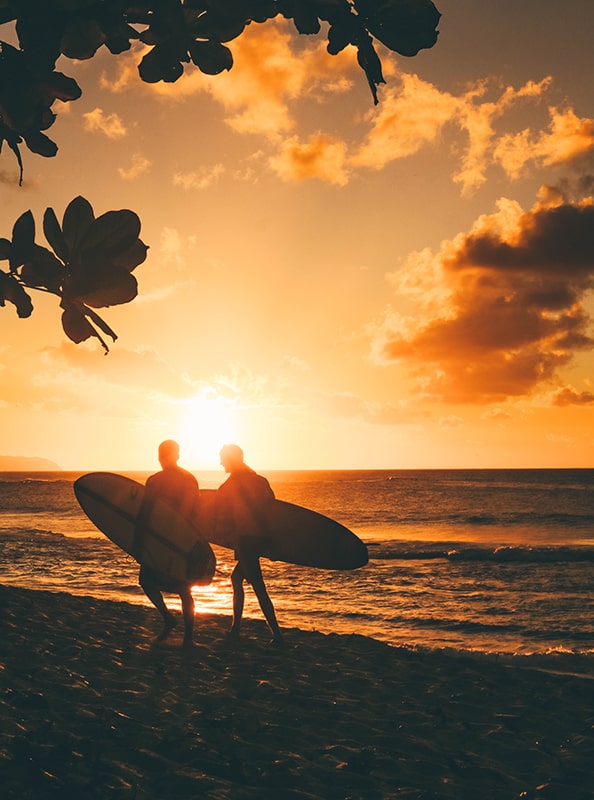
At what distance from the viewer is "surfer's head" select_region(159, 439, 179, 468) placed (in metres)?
6.95

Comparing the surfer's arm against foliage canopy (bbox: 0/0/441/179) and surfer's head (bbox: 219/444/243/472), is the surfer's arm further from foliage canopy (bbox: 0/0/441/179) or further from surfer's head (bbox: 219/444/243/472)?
foliage canopy (bbox: 0/0/441/179)

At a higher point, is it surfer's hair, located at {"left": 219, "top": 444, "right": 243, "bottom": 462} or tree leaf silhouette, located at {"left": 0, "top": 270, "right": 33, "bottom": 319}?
tree leaf silhouette, located at {"left": 0, "top": 270, "right": 33, "bottom": 319}

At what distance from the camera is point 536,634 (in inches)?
424

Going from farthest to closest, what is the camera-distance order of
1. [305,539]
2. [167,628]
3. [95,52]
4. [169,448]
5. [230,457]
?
[305,539] < [167,628] < [230,457] < [169,448] < [95,52]

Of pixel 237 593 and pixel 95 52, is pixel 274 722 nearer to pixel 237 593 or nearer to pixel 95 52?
pixel 237 593

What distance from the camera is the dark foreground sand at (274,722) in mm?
3982

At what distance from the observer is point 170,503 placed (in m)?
7.17

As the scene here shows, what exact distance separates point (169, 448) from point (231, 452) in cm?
70

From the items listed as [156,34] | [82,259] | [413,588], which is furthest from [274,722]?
[413,588]

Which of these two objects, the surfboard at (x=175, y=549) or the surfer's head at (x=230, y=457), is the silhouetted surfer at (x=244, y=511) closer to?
the surfer's head at (x=230, y=457)

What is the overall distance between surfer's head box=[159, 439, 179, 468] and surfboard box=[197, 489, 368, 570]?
96 centimetres

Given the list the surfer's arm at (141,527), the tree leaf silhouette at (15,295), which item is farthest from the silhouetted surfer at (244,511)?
the tree leaf silhouette at (15,295)

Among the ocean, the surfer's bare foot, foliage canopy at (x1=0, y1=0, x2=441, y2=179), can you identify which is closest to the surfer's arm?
the surfer's bare foot

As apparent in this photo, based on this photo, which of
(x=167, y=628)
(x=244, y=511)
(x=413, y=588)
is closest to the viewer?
(x=244, y=511)
